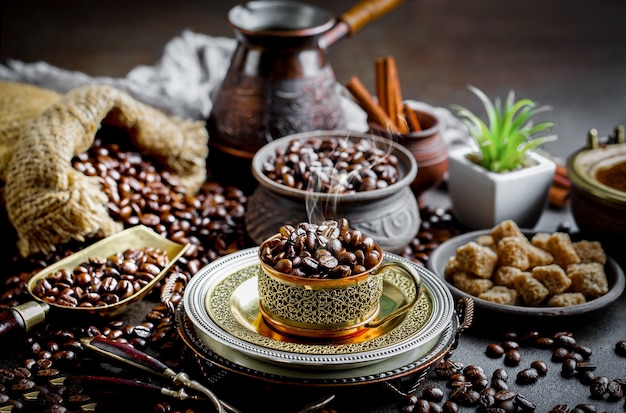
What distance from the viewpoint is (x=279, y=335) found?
1.82 meters

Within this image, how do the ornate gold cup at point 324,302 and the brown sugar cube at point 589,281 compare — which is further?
the brown sugar cube at point 589,281

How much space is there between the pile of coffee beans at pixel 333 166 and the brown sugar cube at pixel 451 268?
291 millimetres

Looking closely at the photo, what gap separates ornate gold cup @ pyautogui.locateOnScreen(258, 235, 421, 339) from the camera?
5.70ft

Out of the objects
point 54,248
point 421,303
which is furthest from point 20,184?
point 421,303

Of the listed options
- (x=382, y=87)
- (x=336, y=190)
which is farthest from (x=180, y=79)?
(x=336, y=190)

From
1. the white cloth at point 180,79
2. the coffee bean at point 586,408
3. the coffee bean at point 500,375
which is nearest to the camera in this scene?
the coffee bean at point 586,408

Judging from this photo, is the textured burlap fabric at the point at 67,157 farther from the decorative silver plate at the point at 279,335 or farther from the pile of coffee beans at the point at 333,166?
the decorative silver plate at the point at 279,335

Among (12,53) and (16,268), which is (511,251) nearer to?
(16,268)

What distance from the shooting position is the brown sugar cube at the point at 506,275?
2168 millimetres

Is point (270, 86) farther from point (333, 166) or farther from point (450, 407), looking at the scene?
point (450, 407)

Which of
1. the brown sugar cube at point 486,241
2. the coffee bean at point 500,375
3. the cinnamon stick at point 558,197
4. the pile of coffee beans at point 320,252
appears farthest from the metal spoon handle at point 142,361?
the cinnamon stick at point 558,197

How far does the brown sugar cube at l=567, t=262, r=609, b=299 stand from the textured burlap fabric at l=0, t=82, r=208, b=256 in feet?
4.34

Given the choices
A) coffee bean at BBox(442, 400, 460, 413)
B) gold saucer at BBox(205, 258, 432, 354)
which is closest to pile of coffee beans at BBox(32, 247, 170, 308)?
gold saucer at BBox(205, 258, 432, 354)

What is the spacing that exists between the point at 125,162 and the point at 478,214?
119 cm
